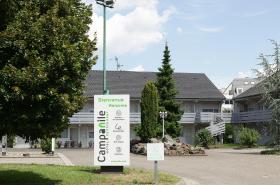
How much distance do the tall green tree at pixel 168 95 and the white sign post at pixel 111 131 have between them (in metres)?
30.4

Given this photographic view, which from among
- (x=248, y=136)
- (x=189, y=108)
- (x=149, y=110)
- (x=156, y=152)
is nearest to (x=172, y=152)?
(x=149, y=110)

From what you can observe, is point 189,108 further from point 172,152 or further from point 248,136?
point 172,152

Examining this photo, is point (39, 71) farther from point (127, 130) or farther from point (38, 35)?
point (127, 130)

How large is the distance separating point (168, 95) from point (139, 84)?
14.6m

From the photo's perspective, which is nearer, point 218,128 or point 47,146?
point 47,146

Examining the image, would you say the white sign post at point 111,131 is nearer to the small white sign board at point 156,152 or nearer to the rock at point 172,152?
the small white sign board at point 156,152

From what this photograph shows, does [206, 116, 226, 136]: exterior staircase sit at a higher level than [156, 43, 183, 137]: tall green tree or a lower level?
lower

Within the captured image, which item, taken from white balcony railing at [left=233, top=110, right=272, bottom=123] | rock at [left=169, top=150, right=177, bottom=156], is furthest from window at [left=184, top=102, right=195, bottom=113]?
rock at [left=169, top=150, right=177, bottom=156]

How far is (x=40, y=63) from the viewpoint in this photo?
43.5 feet

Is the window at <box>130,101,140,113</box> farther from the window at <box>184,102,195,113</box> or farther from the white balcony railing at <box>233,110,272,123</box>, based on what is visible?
the white balcony railing at <box>233,110,272,123</box>

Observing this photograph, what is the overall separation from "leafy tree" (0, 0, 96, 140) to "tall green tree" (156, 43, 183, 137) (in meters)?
34.7

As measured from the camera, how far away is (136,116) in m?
59.0

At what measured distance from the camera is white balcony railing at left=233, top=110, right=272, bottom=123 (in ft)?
184

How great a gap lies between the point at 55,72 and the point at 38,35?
1.08m
